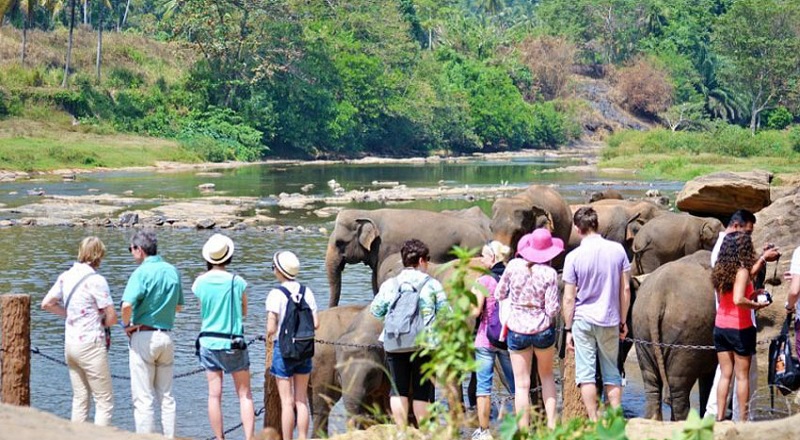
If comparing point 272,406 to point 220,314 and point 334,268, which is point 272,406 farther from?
point 334,268

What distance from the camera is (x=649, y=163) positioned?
208 feet

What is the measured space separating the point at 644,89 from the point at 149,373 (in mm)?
101757

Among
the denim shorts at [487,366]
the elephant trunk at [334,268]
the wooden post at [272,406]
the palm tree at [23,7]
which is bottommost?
the elephant trunk at [334,268]

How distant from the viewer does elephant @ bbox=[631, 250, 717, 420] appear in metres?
11.2

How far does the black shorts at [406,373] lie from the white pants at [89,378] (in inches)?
82.3

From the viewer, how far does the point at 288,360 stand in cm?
925

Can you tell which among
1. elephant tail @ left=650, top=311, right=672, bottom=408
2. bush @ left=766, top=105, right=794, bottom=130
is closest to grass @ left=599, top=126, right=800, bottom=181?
bush @ left=766, top=105, right=794, bottom=130

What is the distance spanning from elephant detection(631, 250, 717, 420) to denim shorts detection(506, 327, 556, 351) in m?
2.31

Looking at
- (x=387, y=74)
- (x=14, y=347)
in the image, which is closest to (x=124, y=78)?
(x=387, y=74)

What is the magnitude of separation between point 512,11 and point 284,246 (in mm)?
127303

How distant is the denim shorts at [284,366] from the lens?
9.26 metres

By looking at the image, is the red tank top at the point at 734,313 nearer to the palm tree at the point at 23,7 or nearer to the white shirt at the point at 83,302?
the white shirt at the point at 83,302

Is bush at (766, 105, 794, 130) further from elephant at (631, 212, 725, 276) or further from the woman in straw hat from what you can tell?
the woman in straw hat

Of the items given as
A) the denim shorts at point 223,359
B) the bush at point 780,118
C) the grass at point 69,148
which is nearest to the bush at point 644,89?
the bush at point 780,118
